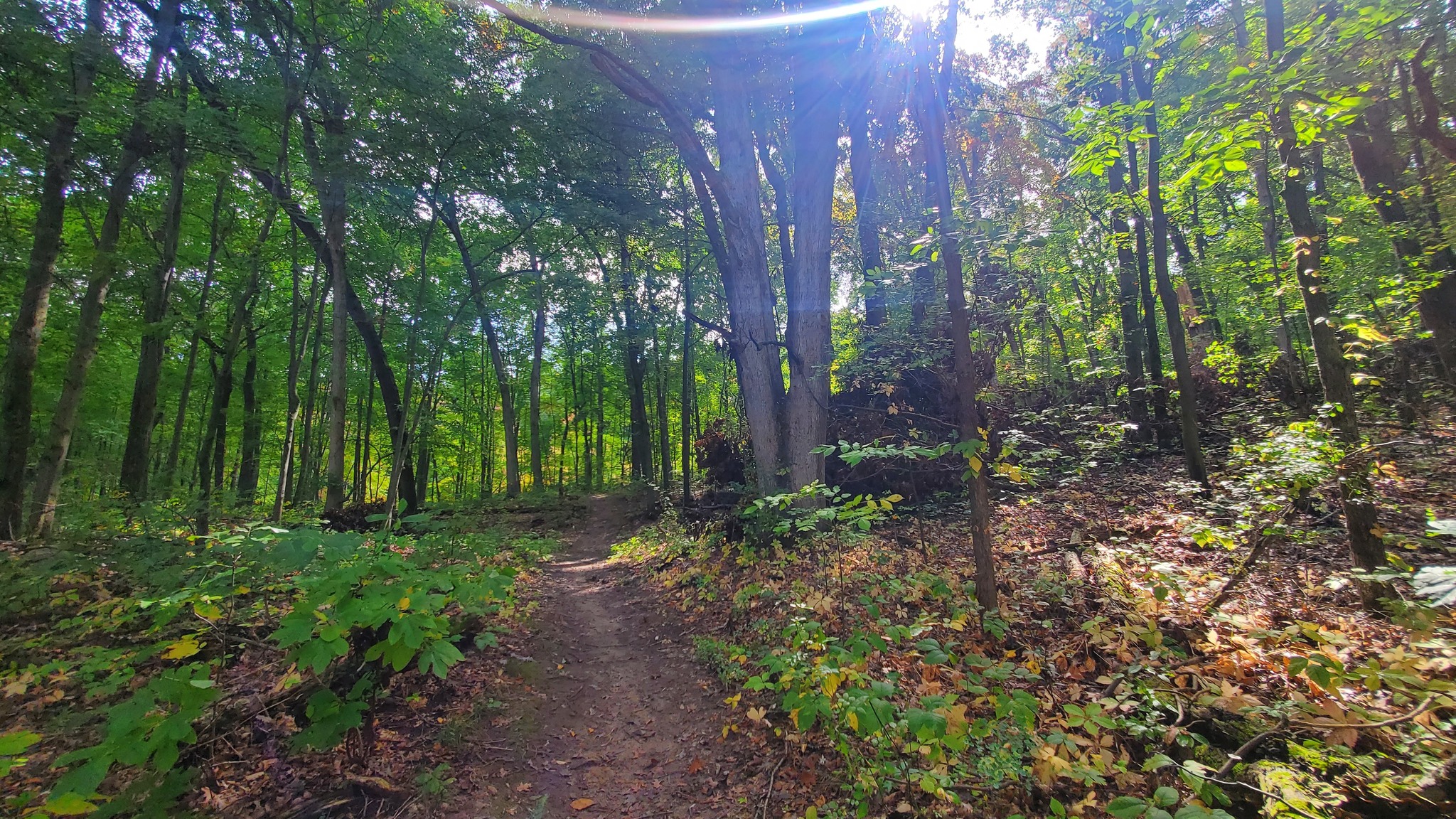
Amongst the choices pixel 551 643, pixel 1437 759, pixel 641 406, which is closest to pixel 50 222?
pixel 551 643

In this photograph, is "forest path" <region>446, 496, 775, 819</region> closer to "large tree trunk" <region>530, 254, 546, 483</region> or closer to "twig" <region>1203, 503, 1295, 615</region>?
"twig" <region>1203, 503, 1295, 615</region>

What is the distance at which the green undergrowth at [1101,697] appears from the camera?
7.98 ft

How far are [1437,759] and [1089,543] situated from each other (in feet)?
13.0

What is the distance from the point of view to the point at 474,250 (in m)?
15.0

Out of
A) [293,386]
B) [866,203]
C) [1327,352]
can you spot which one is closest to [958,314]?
[1327,352]

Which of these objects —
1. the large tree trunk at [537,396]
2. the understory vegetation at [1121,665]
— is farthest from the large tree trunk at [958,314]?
the large tree trunk at [537,396]

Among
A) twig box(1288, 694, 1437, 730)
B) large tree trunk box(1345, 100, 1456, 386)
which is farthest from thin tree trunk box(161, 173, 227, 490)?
large tree trunk box(1345, 100, 1456, 386)

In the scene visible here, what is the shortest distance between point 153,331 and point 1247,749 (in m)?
13.1

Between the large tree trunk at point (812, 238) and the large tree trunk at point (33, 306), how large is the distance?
31.6 feet

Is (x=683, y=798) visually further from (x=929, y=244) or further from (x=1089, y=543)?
(x=1089, y=543)

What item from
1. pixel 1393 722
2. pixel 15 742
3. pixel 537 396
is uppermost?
pixel 537 396

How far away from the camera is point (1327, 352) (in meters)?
3.96

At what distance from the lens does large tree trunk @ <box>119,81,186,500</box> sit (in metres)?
8.27

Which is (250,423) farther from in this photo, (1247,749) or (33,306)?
(1247,749)
